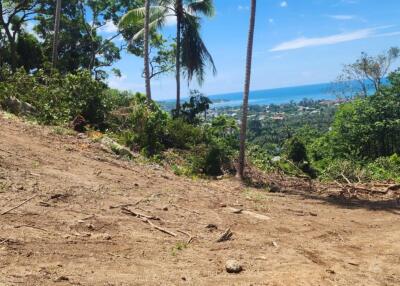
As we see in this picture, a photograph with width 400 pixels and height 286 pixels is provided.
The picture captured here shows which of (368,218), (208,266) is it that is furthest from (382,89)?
(208,266)

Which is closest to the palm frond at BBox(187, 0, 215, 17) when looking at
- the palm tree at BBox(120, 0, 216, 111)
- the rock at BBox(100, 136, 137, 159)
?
the palm tree at BBox(120, 0, 216, 111)

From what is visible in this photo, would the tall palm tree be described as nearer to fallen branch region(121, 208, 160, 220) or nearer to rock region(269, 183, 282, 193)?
rock region(269, 183, 282, 193)

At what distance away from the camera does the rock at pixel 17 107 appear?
13.5 meters

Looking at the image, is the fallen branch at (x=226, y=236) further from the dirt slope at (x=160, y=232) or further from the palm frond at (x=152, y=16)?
the palm frond at (x=152, y=16)

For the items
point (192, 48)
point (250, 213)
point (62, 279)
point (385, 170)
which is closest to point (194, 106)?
point (192, 48)

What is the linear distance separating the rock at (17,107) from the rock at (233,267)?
9.58 meters

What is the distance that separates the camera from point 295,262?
607 cm

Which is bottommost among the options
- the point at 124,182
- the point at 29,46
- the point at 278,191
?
the point at 278,191

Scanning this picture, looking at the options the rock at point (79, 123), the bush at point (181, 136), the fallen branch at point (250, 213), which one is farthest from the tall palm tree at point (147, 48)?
the fallen branch at point (250, 213)

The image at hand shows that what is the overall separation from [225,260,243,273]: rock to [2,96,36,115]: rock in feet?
31.4

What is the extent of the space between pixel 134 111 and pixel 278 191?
17.4 feet

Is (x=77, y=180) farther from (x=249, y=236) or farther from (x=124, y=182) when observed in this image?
(x=249, y=236)

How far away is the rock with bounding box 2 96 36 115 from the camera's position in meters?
13.5

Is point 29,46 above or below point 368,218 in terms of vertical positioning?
above
